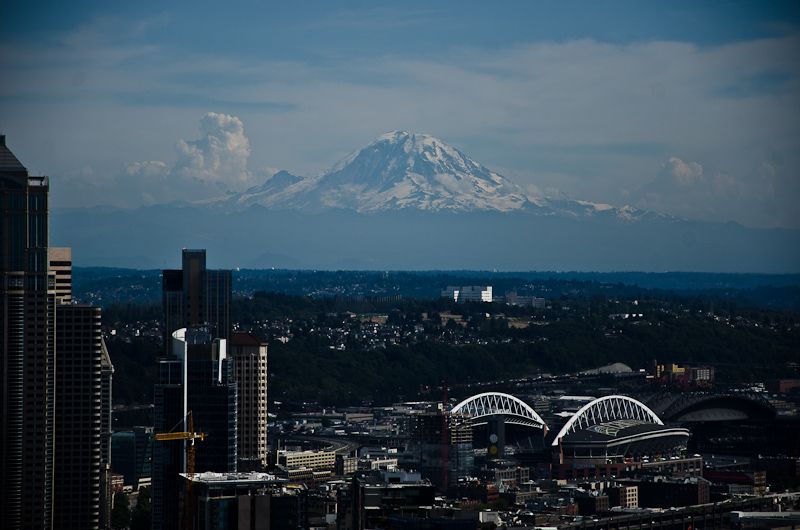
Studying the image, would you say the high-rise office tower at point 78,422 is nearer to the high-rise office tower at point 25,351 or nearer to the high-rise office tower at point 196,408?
the high-rise office tower at point 25,351

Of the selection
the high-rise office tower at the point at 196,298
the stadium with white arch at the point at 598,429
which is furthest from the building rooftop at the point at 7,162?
the stadium with white arch at the point at 598,429

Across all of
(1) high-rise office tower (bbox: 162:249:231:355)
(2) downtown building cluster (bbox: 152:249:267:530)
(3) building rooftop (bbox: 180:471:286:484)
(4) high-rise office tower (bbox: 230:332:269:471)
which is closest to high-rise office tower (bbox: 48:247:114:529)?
(2) downtown building cluster (bbox: 152:249:267:530)

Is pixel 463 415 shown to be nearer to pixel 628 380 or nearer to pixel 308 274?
pixel 628 380

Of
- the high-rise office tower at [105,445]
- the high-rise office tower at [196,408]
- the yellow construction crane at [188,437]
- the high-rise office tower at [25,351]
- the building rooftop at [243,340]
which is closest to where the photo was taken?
the high-rise office tower at [25,351]

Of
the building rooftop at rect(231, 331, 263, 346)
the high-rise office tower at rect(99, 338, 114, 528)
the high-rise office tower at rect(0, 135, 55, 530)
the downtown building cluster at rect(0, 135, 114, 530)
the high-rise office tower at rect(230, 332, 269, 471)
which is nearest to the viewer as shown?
the high-rise office tower at rect(0, 135, 55, 530)

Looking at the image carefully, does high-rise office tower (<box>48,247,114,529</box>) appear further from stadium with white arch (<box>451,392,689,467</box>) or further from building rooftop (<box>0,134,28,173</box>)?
stadium with white arch (<box>451,392,689,467</box>)
